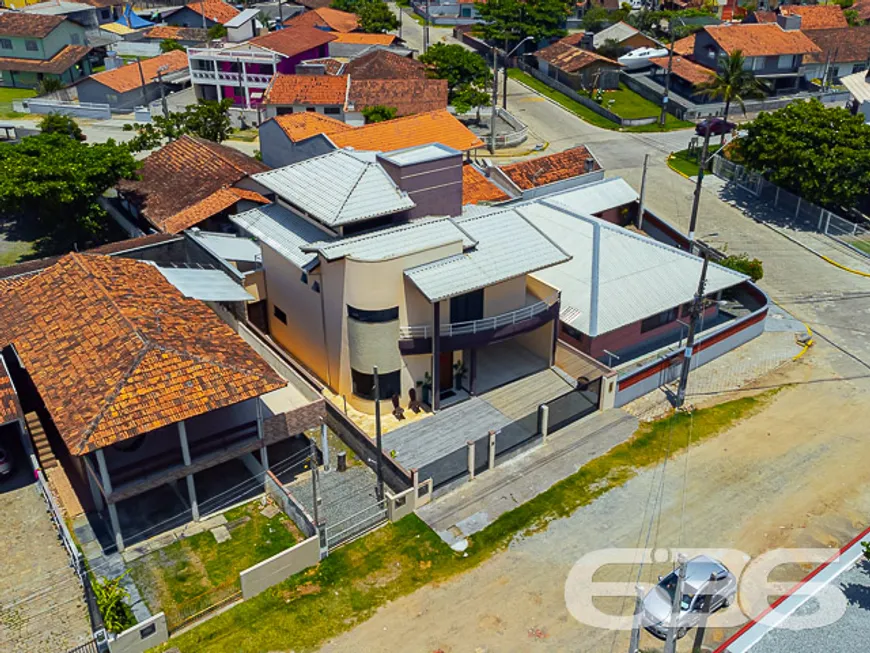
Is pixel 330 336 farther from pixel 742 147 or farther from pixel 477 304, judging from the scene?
pixel 742 147

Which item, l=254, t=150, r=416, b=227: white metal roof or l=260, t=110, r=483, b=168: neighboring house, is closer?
l=254, t=150, r=416, b=227: white metal roof

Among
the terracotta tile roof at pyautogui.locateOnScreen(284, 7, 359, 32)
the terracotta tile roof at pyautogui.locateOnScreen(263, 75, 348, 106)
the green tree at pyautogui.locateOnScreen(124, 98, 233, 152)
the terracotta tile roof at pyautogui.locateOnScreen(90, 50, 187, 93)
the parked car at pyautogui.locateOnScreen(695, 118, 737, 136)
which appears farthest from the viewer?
the terracotta tile roof at pyautogui.locateOnScreen(284, 7, 359, 32)

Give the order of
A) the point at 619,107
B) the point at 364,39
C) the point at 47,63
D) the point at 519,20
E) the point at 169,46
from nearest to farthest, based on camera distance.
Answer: the point at 619,107 → the point at 519,20 → the point at 47,63 → the point at 364,39 → the point at 169,46

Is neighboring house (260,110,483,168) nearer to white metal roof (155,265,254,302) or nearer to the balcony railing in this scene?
white metal roof (155,265,254,302)

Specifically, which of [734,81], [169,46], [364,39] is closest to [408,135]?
[734,81]

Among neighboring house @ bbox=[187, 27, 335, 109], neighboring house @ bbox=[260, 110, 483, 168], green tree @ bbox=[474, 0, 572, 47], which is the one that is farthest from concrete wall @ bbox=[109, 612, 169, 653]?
green tree @ bbox=[474, 0, 572, 47]

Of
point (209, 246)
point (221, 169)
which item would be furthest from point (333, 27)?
point (209, 246)

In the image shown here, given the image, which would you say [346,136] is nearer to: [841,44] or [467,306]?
[467,306]
